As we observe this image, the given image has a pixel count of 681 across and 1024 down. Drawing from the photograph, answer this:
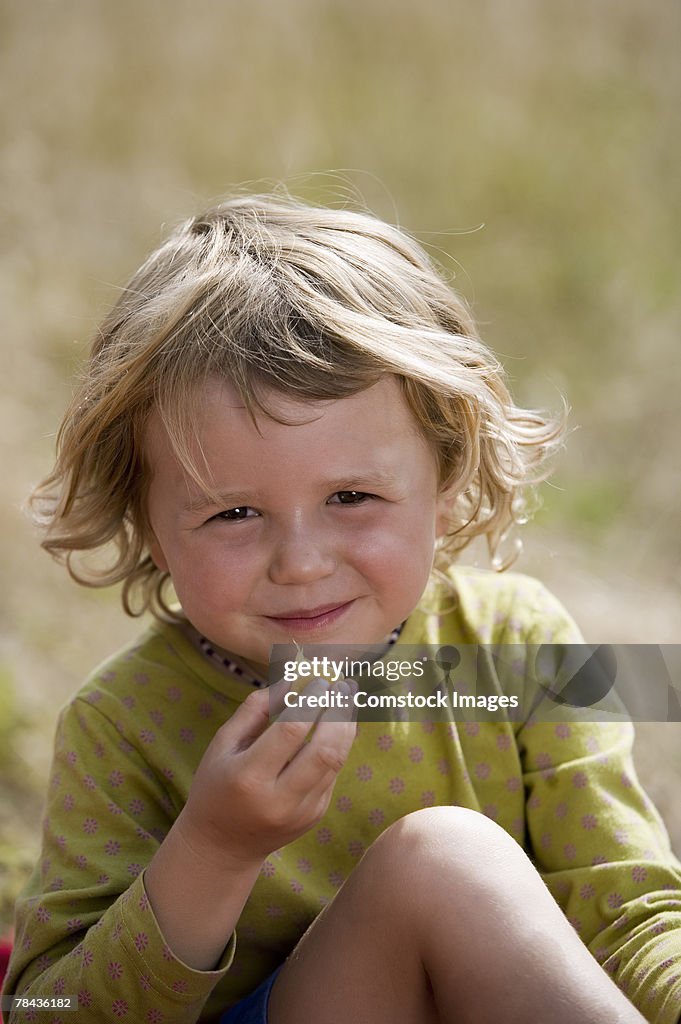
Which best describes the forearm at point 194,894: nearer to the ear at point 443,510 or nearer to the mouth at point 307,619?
the mouth at point 307,619

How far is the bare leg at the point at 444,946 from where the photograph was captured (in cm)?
119

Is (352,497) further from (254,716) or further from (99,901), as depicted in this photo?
(99,901)

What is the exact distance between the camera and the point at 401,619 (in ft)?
5.12

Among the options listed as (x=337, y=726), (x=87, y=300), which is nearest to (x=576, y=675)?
(x=337, y=726)

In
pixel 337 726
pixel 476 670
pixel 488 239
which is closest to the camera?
pixel 337 726

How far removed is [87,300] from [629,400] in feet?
6.42

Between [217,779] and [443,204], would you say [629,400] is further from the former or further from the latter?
[217,779]

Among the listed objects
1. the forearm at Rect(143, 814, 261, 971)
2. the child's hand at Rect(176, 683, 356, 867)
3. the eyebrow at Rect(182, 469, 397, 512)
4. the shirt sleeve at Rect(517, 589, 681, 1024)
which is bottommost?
the shirt sleeve at Rect(517, 589, 681, 1024)

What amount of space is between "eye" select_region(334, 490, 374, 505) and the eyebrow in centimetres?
2

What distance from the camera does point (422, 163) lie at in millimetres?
4691

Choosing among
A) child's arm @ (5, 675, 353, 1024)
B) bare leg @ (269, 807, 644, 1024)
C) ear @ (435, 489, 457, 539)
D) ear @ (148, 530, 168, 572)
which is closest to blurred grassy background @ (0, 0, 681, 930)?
ear @ (435, 489, 457, 539)

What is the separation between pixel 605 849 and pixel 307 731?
1.78ft

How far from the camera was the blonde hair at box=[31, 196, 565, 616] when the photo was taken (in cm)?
144

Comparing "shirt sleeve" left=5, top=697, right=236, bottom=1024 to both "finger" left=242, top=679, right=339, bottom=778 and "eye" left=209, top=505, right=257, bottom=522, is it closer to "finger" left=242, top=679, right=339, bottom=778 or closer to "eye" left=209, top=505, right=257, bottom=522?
"finger" left=242, top=679, right=339, bottom=778
